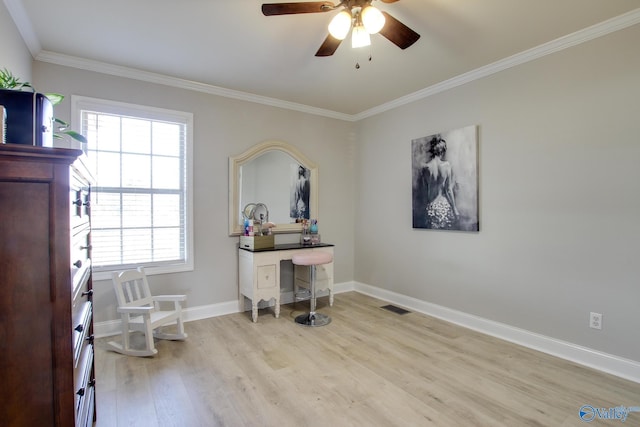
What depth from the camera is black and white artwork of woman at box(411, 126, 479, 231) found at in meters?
3.29

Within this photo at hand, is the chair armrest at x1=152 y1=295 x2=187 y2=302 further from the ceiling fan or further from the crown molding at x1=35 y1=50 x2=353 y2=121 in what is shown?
the ceiling fan

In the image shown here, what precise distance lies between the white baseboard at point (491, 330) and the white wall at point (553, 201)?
0.06 m

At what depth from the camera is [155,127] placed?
3396 mm

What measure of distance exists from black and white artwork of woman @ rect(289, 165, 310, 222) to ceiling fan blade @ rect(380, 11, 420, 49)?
234 cm

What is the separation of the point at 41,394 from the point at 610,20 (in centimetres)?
385

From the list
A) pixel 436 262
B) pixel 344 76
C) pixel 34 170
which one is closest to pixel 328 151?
pixel 344 76

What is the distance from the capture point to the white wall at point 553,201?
2.39 m

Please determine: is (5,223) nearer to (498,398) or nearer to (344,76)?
(498,398)

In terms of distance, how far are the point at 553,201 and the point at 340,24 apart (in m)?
2.27

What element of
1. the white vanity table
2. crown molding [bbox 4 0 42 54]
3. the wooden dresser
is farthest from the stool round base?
crown molding [bbox 4 0 42 54]

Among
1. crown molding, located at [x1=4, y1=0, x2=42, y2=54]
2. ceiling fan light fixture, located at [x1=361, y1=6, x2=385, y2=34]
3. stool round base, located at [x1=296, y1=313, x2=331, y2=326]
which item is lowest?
stool round base, located at [x1=296, y1=313, x2=331, y2=326]

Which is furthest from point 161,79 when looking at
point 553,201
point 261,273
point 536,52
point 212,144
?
point 553,201

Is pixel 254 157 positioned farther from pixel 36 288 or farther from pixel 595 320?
pixel 595 320

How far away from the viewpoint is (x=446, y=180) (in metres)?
3.50
